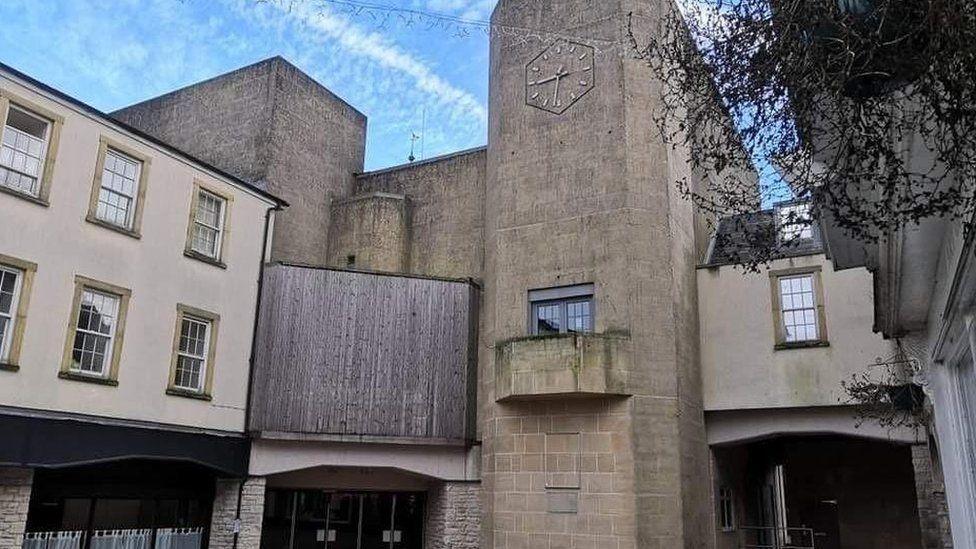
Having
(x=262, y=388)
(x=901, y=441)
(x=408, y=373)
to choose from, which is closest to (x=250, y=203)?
(x=262, y=388)

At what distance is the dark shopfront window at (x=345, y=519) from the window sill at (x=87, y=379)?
5.04 meters

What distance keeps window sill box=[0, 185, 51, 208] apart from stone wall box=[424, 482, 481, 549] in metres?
9.49

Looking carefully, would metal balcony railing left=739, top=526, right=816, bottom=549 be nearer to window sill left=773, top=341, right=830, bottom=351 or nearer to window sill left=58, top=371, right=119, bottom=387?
window sill left=773, top=341, right=830, bottom=351

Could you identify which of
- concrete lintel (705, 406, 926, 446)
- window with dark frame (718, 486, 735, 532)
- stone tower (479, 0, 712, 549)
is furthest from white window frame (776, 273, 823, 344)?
window with dark frame (718, 486, 735, 532)

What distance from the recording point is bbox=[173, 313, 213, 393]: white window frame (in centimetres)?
1460

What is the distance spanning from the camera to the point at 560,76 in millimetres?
17641

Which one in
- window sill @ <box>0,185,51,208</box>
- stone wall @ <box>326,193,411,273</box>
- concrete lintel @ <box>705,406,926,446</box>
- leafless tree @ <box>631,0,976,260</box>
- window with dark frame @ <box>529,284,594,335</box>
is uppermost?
stone wall @ <box>326,193,411,273</box>

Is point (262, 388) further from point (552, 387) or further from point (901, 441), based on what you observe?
point (901, 441)

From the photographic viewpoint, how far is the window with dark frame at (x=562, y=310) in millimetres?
16172

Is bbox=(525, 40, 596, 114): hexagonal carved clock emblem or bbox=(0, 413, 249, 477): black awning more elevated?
→ bbox=(525, 40, 596, 114): hexagonal carved clock emblem

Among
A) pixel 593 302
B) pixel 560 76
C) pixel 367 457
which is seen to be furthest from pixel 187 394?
pixel 560 76

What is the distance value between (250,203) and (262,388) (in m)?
3.97

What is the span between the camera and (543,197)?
17125 millimetres

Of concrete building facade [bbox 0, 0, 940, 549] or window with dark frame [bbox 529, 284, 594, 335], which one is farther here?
window with dark frame [bbox 529, 284, 594, 335]
